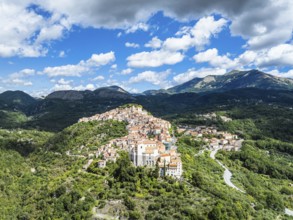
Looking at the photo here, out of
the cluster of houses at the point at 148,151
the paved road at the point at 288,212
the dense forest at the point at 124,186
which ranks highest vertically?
the cluster of houses at the point at 148,151

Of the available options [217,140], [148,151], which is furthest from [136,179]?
[217,140]

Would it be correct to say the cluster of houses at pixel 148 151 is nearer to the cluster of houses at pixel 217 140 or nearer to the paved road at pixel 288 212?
the cluster of houses at pixel 217 140

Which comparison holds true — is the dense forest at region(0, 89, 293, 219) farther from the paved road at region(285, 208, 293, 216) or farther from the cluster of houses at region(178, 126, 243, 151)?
the cluster of houses at region(178, 126, 243, 151)

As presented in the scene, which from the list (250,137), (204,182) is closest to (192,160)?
(204,182)

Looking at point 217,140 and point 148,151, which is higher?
point 148,151

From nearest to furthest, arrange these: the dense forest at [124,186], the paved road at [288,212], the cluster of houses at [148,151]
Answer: the dense forest at [124,186] < the cluster of houses at [148,151] < the paved road at [288,212]

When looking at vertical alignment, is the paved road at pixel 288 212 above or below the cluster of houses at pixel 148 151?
below

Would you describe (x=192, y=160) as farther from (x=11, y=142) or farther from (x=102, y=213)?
(x=11, y=142)

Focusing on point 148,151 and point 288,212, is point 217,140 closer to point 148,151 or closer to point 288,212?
point 288,212

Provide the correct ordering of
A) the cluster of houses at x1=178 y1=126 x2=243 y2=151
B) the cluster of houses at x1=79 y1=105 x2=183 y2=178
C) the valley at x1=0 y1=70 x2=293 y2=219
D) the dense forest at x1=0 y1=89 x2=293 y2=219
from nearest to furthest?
the dense forest at x1=0 y1=89 x2=293 y2=219 < the valley at x1=0 y1=70 x2=293 y2=219 < the cluster of houses at x1=79 y1=105 x2=183 y2=178 < the cluster of houses at x1=178 y1=126 x2=243 y2=151

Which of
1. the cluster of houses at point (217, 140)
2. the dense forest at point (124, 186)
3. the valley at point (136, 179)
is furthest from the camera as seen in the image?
the cluster of houses at point (217, 140)

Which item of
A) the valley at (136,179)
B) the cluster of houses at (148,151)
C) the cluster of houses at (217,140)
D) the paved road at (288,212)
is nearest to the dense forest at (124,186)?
the valley at (136,179)

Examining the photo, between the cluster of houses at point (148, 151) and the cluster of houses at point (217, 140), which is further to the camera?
the cluster of houses at point (217, 140)

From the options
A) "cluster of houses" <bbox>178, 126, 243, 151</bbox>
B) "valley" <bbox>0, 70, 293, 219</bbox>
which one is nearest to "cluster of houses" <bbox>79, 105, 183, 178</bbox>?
"valley" <bbox>0, 70, 293, 219</bbox>
